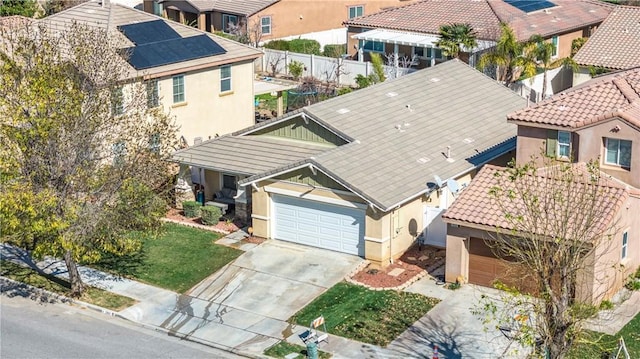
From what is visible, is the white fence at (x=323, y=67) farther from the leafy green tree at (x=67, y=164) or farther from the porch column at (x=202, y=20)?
the leafy green tree at (x=67, y=164)

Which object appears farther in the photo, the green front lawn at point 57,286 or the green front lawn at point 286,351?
the green front lawn at point 57,286

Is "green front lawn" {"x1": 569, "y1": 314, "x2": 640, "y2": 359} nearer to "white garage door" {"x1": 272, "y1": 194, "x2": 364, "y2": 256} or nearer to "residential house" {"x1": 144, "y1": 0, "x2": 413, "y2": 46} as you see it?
"white garage door" {"x1": 272, "y1": 194, "x2": 364, "y2": 256}

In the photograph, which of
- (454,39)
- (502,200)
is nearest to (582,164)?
Answer: (502,200)

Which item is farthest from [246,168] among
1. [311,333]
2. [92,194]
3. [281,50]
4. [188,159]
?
[281,50]

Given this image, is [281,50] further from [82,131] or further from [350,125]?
[82,131]

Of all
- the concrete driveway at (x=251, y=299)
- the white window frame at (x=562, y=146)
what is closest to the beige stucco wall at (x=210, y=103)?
the concrete driveway at (x=251, y=299)

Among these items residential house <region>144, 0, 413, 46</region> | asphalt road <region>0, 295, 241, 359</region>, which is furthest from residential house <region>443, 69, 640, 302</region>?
residential house <region>144, 0, 413, 46</region>
